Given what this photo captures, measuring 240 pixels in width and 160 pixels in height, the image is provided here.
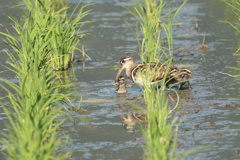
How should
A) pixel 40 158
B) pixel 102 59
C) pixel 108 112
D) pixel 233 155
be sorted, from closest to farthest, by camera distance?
1. pixel 40 158
2. pixel 233 155
3. pixel 108 112
4. pixel 102 59

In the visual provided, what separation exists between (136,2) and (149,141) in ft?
41.7

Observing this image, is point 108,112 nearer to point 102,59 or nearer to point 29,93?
point 29,93

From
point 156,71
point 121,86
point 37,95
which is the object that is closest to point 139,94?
point 121,86

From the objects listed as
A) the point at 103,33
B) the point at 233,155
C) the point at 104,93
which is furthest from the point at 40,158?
the point at 103,33

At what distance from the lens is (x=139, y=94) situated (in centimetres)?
1057

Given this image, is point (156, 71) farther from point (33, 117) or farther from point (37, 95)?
point (33, 117)

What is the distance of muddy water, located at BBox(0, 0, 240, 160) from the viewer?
7.68 metres

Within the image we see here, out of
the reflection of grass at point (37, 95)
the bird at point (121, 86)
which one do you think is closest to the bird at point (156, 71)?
the bird at point (121, 86)

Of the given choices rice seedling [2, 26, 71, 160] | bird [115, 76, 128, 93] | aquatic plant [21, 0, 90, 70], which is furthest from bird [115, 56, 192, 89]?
rice seedling [2, 26, 71, 160]

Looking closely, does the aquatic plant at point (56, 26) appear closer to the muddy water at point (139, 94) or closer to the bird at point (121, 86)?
the muddy water at point (139, 94)

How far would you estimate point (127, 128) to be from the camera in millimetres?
8469

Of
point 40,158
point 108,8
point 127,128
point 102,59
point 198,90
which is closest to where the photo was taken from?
point 40,158

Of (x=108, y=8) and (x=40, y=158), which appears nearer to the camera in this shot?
(x=40, y=158)

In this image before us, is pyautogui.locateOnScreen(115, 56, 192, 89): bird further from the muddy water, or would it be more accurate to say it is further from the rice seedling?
the rice seedling
